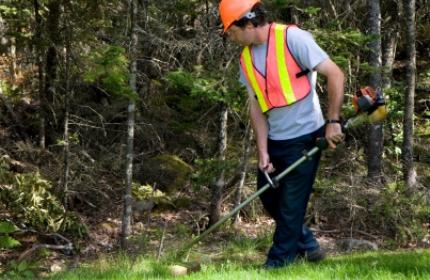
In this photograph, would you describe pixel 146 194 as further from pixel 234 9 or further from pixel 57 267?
pixel 234 9

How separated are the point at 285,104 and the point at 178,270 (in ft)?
5.67

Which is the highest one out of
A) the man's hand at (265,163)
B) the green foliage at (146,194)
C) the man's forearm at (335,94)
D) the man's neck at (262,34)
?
the man's neck at (262,34)

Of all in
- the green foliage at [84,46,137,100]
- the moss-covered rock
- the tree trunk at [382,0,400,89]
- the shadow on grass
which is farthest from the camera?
the moss-covered rock

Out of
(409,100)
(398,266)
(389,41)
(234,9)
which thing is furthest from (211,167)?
(398,266)

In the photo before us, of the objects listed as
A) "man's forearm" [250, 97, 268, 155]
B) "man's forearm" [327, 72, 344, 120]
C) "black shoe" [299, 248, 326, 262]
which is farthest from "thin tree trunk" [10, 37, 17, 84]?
"man's forearm" [327, 72, 344, 120]

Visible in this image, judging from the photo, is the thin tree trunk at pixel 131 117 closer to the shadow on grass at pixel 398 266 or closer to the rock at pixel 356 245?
the rock at pixel 356 245

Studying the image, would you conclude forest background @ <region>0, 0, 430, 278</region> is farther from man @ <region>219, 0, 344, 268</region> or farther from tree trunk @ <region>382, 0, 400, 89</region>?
man @ <region>219, 0, 344, 268</region>

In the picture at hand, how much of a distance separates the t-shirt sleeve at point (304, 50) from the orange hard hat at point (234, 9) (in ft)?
1.29

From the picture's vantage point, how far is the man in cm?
461

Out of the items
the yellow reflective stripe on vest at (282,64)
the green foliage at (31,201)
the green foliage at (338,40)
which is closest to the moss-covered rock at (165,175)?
the green foliage at (31,201)

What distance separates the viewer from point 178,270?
500 cm

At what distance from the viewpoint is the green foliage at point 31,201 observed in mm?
11188

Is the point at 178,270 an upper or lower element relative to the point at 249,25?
lower

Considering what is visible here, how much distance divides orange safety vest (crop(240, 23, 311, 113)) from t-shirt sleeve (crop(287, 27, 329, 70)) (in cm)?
5
